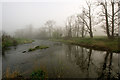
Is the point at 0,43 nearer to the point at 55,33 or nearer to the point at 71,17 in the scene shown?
the point at 71,17

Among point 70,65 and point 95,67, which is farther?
point 70,65

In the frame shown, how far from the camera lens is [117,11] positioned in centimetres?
1418

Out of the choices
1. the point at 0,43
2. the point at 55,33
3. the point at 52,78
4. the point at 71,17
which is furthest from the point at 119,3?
the point at 55,33

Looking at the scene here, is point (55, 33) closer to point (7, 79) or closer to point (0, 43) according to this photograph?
point (0, 43)

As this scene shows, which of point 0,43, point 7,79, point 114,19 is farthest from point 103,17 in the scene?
point 0,43

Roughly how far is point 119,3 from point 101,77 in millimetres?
19387

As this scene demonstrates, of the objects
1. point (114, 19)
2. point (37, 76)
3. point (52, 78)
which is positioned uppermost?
point (114, 19)

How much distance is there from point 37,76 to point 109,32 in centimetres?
2041

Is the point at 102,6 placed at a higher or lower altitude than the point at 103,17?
higher

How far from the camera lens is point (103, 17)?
54.6 ft

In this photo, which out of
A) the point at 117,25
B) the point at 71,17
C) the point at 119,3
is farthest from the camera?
the point at 71,17

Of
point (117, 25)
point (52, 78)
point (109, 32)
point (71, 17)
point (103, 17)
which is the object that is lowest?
point (52, 78)

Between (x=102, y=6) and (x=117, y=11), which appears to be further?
(x=102, y=6)

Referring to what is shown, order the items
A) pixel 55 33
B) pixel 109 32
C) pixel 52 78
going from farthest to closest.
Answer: pixel 55 33
pixel 109 32
pixel 52 78
